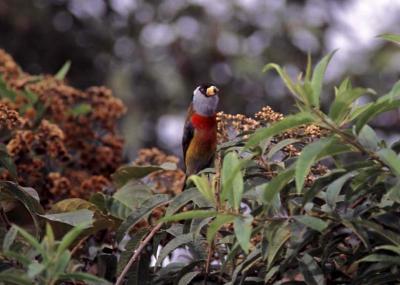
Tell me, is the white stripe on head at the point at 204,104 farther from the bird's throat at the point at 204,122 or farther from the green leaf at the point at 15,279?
the green leaf at the point at 15,279

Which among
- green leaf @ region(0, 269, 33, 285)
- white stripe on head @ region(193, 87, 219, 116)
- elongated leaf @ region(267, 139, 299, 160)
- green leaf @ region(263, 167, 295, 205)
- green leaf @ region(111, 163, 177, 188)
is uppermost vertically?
white stripe on head @ region(193, 87, 219, 116)

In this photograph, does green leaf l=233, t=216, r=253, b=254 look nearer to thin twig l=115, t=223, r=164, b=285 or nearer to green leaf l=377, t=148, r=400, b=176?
green leaf l=377, t=148, r=400, b=176

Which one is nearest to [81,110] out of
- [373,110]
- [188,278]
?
[188,278]

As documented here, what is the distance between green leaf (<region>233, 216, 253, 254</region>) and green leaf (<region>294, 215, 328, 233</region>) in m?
0.10

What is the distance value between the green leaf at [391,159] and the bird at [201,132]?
5.76 ft

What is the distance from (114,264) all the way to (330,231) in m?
0.67

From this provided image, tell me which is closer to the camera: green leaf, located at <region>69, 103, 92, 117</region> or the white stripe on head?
green leaf, located at <region>69, 103, 92, 117</region>

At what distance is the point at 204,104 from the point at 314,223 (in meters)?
2.21

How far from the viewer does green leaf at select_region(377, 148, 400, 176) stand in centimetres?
162

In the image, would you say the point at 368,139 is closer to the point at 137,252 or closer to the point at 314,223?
the point at 314,223

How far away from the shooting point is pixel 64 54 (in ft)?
21.3

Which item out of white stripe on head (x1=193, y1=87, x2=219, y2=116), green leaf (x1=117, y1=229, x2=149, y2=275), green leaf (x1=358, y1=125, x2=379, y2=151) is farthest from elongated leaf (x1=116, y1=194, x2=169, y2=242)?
white stripe on head (x1=193, y1=87, x2=219, y2=116)

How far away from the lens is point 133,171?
268 centimetres

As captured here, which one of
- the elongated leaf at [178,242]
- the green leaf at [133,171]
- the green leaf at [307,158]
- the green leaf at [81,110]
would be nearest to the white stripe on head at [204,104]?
the green leaf at [81,110]
